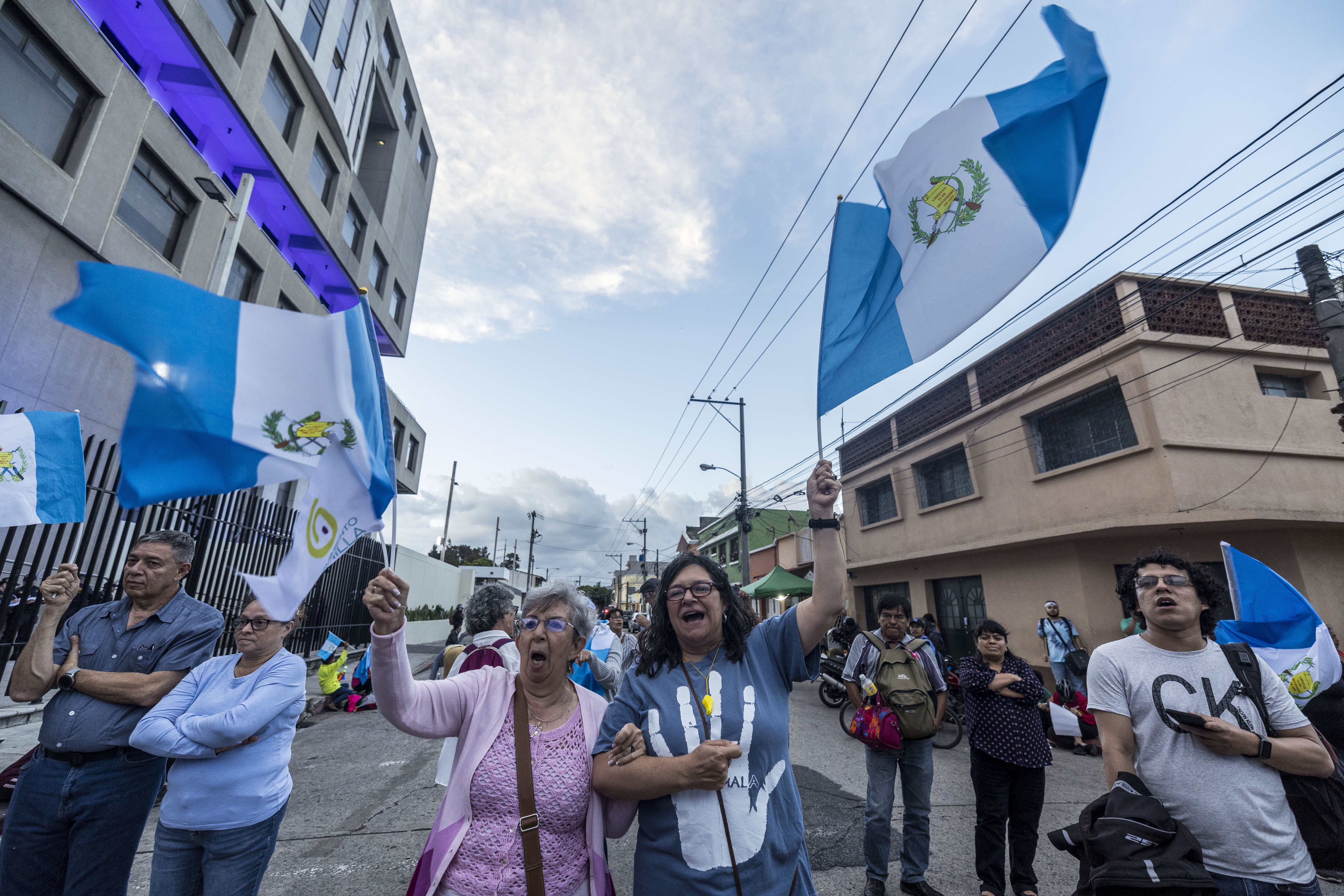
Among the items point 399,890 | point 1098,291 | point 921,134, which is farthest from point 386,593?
point 1098,291

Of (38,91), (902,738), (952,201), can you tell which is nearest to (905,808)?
(902,738)

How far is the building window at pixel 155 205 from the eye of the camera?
991 centimetres

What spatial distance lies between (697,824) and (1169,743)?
5.95ft

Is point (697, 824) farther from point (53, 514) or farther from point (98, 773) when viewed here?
point (53, 514)

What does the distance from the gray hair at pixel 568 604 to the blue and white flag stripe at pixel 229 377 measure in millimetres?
686

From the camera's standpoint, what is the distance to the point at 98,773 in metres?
2.51

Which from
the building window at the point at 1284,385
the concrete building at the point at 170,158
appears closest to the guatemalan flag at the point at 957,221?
the concrete building at the point at 170,158

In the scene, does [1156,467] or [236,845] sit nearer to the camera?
[236,845]

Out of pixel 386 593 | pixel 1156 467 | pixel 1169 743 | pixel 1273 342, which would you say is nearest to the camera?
pixel 386 593

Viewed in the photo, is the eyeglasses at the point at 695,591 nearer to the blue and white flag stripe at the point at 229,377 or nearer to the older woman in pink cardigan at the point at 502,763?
the older woman in pink cardigan at the point at 502,763

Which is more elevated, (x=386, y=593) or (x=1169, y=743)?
(x=386, y=593)

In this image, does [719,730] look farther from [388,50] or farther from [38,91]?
[388,50]

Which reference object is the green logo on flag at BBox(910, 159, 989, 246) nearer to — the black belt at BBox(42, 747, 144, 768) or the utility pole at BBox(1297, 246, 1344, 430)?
the black belt at BBox(42, 747, 144, 768)

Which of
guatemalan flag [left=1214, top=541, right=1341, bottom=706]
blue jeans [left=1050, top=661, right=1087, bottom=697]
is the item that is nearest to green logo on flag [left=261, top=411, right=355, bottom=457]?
guatemalan flag [left=1214, top=541, right=1341, bottom=706]
